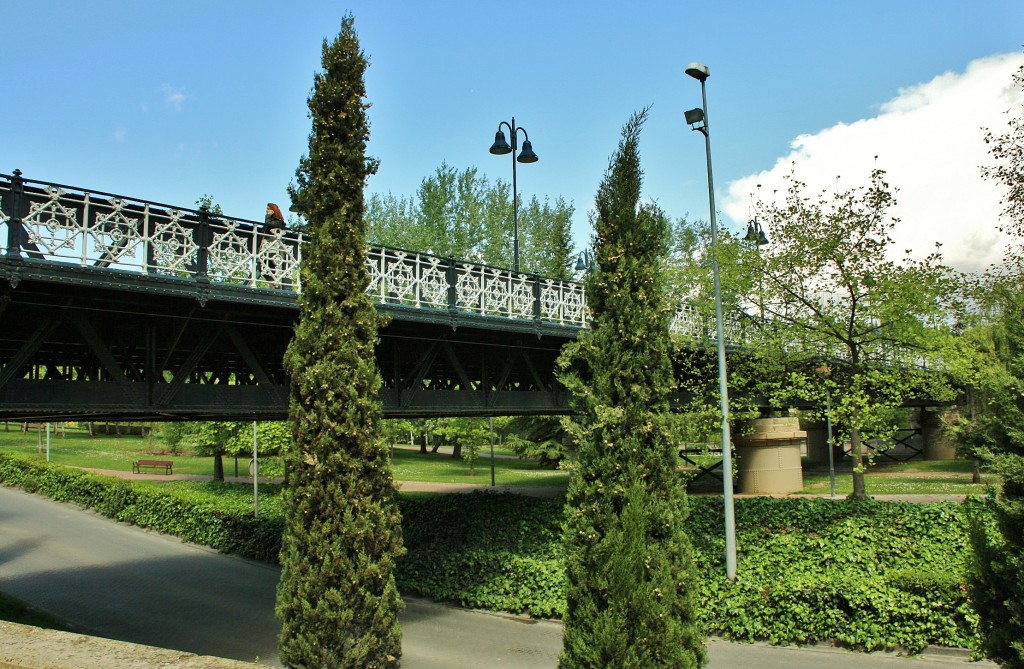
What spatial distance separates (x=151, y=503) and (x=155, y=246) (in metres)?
22.2

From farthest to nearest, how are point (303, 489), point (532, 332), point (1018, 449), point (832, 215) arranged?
point (832, 215), point (532, 332), point (303, 489), point (1018, 449)

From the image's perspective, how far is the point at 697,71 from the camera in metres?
16.9

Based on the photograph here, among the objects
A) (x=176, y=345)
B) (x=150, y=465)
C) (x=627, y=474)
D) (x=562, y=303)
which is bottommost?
(x=150, y=465)

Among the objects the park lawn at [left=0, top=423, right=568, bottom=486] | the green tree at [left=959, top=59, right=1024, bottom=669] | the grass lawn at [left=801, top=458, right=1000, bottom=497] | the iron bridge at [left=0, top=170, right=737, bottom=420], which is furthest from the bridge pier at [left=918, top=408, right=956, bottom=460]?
the green tree at [left=959, top=59, right=1024, bottom=669]

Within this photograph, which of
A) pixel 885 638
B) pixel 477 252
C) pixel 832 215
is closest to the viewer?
pixel 885 638

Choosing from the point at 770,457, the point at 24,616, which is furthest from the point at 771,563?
the point at 24,616

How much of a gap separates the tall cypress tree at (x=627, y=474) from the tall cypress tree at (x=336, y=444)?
3.40m

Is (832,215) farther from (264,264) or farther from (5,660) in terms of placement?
(5,660)

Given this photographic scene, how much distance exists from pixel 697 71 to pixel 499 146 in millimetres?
6680

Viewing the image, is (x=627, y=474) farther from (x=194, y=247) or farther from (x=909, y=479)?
(x=909, y=479)

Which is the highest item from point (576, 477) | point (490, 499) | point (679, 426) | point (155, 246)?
point (155, 246)

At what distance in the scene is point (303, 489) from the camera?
9.98 m

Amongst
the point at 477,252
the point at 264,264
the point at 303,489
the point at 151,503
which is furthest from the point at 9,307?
the point at 477,252

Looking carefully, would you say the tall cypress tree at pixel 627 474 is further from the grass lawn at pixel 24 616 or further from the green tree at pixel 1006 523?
the grass lawn at pixel 24 616
